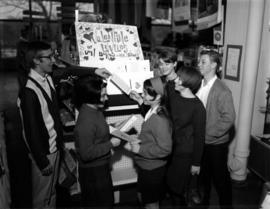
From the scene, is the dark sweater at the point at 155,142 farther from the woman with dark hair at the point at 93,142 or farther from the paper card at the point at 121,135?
the woman with dark hair at the point at 93,142

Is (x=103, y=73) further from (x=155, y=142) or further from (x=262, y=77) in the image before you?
(x=262, y=77)

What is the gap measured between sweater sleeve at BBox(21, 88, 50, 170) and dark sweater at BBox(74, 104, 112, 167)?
1.04ft

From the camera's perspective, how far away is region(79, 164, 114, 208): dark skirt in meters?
2.11

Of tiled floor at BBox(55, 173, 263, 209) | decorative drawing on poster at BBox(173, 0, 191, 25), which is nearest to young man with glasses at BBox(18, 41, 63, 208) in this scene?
tiled floor at BBox(55, 173, 263, 209)

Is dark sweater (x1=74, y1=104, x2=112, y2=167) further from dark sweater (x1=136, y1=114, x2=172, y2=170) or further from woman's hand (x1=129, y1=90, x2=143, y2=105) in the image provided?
woman's hand (x1=129, y1=90, x2=143, y2=105)

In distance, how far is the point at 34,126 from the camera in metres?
2.11

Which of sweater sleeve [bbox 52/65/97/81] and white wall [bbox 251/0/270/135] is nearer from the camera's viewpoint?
sweater sleeve [bbox 52/65/97/81]

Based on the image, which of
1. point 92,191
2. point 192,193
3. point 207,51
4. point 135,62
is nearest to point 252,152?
point 192,193

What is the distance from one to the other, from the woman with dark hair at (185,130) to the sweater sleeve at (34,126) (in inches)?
38.9

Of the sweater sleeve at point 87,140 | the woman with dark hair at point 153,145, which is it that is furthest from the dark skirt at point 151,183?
the sweater sleeve at point 87,140

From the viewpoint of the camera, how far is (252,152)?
3295 mm

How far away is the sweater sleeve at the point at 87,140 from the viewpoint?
1970mm

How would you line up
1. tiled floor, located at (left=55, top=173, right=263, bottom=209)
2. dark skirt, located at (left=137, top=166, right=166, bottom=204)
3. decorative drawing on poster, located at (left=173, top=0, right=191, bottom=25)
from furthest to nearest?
decorative drawing on poster, located at (left=173, top=0, right=191, bottom=25) → tiled floor, located at (left=55, top=173, right=263, bottom=209) → dark skirt, located at (left=137, top=166, right=166, bottom=204)

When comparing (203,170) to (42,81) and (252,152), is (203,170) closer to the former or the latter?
(252,152)
